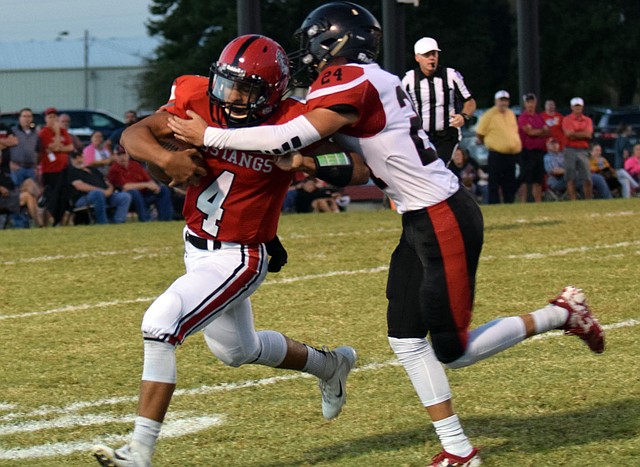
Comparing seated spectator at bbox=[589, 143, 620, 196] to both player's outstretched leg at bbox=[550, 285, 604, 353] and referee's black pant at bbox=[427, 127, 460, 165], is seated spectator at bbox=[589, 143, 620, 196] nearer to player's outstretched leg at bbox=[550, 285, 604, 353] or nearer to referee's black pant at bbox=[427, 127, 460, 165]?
referee's black pant at bbox=[427, 127, 460, 165]

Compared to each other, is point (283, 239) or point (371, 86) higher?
point (371, 86)

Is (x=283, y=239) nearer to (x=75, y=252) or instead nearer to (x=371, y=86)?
(x=75, y=252)

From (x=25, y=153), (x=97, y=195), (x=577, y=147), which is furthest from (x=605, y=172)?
(x=25, y=153)

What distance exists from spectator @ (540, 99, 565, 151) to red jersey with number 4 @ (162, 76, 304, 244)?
14.2 m

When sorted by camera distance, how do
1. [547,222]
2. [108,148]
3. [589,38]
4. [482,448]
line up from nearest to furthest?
[482,448] → [547,222] → [108,148] → [589,38]

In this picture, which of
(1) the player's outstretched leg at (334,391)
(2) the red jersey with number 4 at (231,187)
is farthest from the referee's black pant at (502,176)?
(2) the red jersey with number 4 at (231,187)

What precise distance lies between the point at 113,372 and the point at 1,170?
8.93 m

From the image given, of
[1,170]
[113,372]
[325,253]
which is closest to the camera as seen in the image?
[113,372]

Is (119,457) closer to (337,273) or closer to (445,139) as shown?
(337,273)

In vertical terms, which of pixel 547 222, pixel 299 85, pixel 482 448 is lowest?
pixel 547 222

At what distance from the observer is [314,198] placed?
16766mm

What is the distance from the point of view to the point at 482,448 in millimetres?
4523

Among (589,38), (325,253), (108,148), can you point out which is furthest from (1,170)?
(589,38)

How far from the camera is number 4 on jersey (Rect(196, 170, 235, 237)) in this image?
173 inches
